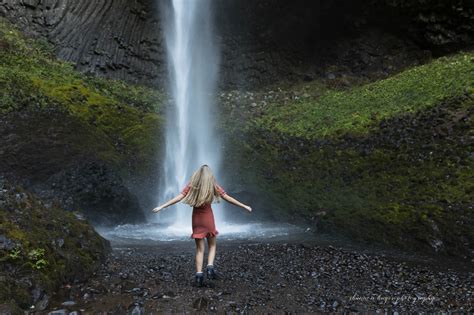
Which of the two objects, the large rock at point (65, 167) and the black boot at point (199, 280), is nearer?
the black boot at point (199, 280)

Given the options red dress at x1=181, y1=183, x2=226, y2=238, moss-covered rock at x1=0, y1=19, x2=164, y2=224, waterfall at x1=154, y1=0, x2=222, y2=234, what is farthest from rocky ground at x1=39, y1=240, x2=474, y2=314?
waterfall at x1=154, y1=0, x2=222, y2=234

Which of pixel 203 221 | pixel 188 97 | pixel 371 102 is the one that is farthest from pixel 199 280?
pixel 188 97

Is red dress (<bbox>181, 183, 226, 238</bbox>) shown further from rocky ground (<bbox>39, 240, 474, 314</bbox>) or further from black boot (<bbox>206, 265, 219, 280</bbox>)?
rocky ground (<bbox>39, 240, 474, 314</bbox>)

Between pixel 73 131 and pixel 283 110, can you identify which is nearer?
pixel 73 131

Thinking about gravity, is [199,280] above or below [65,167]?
below

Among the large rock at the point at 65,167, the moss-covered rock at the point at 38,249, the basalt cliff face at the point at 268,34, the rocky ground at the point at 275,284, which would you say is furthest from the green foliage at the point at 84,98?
the rocky ground at the point at 275,284

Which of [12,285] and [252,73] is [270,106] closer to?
[252,73]

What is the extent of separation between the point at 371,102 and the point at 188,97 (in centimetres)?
907

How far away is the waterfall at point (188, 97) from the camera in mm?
16203

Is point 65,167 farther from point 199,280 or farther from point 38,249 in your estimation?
point 199,280

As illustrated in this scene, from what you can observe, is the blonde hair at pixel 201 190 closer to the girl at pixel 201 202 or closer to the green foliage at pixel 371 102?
the girl at pixel 201 202

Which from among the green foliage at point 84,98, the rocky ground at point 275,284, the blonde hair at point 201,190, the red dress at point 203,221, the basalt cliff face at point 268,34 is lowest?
the rocky ground at point 275,284

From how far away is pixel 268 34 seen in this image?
87.2 ft

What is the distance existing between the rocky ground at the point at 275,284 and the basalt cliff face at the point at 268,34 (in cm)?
1781
